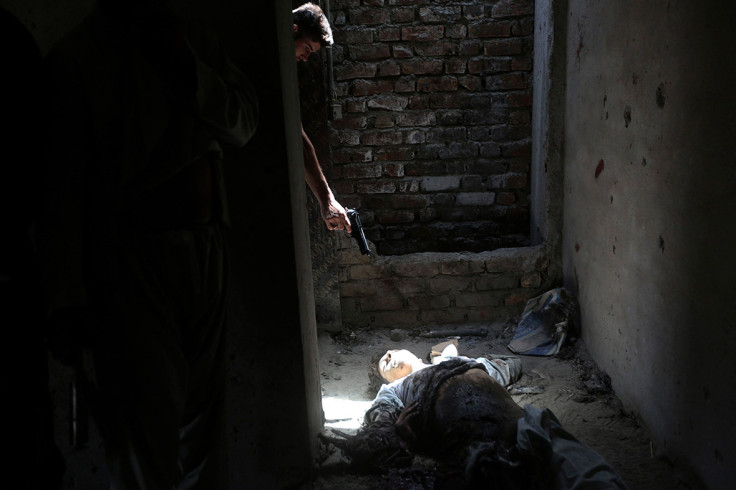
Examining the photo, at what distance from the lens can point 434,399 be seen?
2.28 m

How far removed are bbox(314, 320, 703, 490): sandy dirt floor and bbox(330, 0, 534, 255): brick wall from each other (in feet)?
2.40

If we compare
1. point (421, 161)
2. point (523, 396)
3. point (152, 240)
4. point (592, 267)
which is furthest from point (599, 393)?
point (152, 240)

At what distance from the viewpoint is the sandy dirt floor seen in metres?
2.04

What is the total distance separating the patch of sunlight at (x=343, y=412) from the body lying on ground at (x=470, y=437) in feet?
0.58

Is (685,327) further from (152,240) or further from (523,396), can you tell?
(152,240)

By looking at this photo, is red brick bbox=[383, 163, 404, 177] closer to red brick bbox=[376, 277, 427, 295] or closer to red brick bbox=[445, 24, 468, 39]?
red brick bbox=[376, 277, 427, 295]

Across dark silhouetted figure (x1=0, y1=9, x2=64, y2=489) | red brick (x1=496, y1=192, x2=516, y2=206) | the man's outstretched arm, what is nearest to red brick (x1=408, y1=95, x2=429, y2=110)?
red brick (x1=496, y1=192, x2=516, y2=206)

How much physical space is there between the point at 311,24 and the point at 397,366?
70.2 inches

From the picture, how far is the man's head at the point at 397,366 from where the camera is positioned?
108 inches

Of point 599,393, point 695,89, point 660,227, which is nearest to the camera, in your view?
point 695,89

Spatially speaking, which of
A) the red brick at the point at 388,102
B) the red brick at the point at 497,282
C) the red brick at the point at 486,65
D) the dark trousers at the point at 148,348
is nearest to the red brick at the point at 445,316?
the red brick at the point at 497,282

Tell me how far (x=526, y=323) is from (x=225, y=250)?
2473mm

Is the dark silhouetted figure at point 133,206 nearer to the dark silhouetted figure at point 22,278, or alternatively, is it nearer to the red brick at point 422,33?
the dark silhouetted figure at point 22,278

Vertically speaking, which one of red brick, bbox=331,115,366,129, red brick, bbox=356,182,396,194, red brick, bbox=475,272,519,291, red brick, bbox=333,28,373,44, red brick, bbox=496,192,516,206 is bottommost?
red brick, bbox=475,272,519,291
